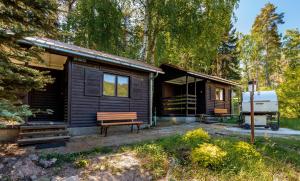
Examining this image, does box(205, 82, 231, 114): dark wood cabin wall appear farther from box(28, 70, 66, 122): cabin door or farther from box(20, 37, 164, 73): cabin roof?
box(28, 70, 66, 122): cabin door

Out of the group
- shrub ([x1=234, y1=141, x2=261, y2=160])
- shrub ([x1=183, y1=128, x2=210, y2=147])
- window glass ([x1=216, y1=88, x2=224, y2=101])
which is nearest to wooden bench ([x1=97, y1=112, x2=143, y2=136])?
shrub ([x1=183, y1=128, x2=210, y2=147])

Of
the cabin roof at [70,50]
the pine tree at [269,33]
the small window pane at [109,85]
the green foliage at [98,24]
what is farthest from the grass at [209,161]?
the pine tree at [269,33]

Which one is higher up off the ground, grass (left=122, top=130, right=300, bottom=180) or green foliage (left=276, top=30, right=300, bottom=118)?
green foliage (left=276, top=30, right=300, bottom=118)

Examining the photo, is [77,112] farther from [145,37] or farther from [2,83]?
[145,37]

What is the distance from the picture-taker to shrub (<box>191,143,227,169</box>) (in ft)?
15.4

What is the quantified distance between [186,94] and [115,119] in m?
6.55

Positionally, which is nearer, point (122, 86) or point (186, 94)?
point (122, 86)

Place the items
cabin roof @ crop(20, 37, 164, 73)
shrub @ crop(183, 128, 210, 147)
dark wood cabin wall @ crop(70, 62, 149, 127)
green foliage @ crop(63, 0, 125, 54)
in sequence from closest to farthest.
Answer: shrub @ crop(183, 128, 210, 147)
cabin roof @ crop(20, 37, 164, 73)
dark wood cabin wall @ crop(70, 62, 149, 127)
green foliage @ crop(63, 0, 125, 54)

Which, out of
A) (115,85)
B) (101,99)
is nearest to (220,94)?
(115,85)

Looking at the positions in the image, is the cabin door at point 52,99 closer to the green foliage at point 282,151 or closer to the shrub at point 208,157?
the shrub at point 208,157

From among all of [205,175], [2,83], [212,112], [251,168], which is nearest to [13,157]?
[2,83]

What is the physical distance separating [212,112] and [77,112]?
416 inches

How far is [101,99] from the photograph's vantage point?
Answer: 849 centimetres

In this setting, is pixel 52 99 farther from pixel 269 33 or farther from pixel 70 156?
pixel 269 33
